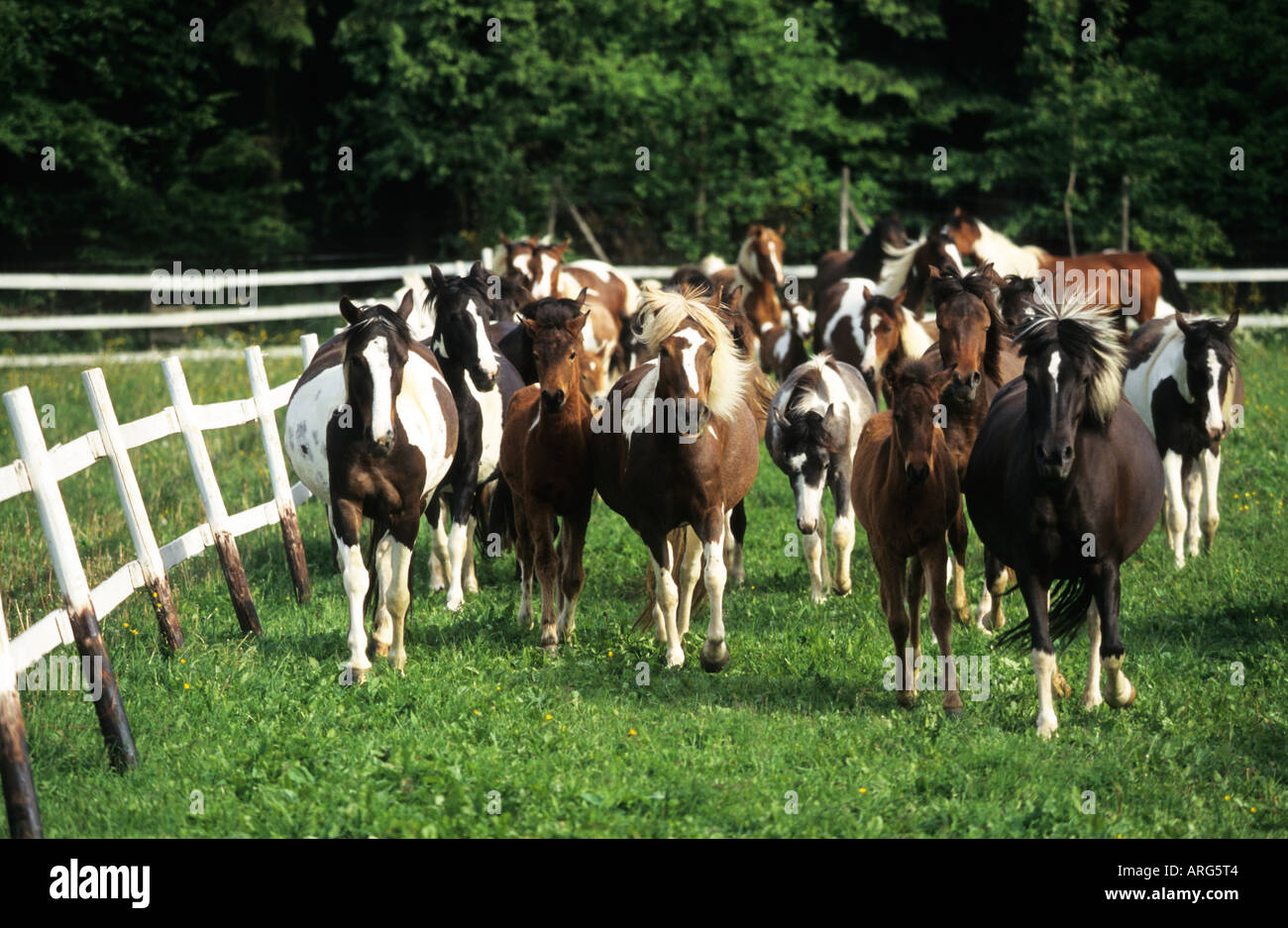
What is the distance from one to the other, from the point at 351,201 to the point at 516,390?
763 inches

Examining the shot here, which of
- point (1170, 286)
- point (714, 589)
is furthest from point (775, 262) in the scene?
point (714, 589)

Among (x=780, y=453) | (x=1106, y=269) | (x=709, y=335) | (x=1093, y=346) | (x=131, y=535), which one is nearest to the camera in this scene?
(x=1093, y=346)

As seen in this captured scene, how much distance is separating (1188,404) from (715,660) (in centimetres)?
467

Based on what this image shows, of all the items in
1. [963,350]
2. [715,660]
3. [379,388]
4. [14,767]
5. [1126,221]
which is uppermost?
[1126,221]

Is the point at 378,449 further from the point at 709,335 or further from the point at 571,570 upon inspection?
the point at 709,335

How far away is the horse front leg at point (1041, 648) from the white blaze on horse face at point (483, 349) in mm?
3662

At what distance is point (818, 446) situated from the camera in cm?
878

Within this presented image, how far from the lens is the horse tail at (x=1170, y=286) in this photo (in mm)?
15023

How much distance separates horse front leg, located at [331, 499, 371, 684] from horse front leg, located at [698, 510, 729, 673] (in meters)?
1.95

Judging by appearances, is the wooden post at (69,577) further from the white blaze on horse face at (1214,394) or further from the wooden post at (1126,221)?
the wooden post at (1126,221)

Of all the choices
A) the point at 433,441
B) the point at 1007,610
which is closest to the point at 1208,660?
the point at 1007,610

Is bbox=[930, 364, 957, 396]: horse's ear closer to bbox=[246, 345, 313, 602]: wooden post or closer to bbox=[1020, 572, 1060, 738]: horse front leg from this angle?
bbox=[1020, 572, 1060, 738]: horse front leg

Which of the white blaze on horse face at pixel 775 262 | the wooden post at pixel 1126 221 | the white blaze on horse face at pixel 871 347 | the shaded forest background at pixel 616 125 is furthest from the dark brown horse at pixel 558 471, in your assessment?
the shaded forest background at pixel 616 125

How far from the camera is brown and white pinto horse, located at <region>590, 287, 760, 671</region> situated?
7441 millimetres
